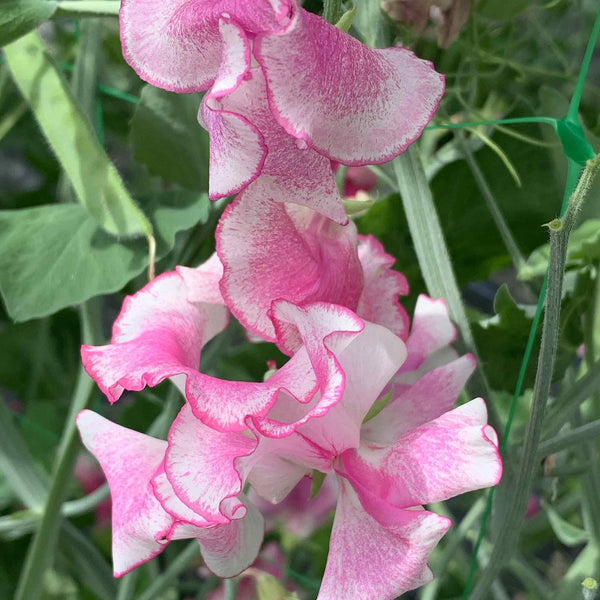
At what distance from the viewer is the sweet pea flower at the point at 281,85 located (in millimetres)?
298

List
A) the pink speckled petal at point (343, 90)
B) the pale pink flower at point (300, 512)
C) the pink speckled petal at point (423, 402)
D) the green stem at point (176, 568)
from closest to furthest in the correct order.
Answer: the pink speckled petal at point (343, 90) < the pink speckled petal at point (423, 402) < the green stem at point (176, 568) < the pale pink flower at point (300, 512)

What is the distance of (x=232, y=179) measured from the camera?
1.04ft

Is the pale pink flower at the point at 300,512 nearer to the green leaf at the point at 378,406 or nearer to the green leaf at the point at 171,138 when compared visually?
the green leaf at the point at 171,138

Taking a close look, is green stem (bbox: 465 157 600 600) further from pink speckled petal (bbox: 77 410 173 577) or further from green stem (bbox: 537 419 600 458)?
pink speckled petal (bbox: 77 410 173 577)

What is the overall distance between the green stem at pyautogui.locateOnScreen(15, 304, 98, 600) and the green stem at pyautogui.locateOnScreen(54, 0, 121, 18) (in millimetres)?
249

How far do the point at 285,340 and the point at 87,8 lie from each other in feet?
1.01

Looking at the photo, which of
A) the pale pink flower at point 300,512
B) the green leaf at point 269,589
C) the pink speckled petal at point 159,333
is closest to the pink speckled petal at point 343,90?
the pink speckled petal at point 159,333

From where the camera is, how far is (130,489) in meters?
0.38

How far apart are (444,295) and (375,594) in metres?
0.18

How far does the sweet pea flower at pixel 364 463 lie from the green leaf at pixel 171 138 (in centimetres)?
30

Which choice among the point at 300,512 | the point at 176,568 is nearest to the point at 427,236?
the point at 176,568

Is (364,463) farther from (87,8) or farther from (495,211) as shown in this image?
(87,8)

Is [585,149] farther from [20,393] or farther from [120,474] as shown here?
[20,393]

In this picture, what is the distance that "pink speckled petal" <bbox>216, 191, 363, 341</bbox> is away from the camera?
0.37 metres
